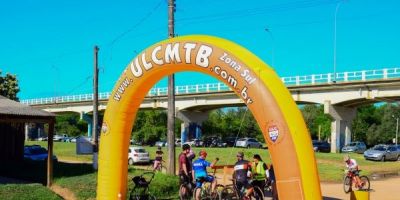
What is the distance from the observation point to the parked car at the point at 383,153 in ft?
126

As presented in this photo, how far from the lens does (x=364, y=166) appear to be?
109ft

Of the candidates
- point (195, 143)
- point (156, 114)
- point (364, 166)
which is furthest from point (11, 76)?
point (364, 166)

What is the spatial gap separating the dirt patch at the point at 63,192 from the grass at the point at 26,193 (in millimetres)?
416

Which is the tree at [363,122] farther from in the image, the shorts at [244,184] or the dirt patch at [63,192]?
the shorts at [244,184]

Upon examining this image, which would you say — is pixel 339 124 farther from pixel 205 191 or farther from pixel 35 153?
pixel 205 191

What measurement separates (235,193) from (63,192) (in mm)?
6174

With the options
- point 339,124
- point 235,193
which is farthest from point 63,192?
point 339,124

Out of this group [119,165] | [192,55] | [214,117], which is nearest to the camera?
[192,55]

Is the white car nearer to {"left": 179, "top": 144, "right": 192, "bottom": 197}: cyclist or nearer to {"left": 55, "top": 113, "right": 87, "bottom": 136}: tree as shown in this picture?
{"left": 179, "top": 144, "right": 192, "bottom": 197}: cyclist

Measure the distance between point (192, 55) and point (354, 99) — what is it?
135 ft

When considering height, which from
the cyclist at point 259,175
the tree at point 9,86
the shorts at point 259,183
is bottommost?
the shorts at point 259,183

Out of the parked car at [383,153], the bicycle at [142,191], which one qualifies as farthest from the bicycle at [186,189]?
the parked car at [383,153]

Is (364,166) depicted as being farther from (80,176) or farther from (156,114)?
(156,114)

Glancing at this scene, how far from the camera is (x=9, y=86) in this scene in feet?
186
